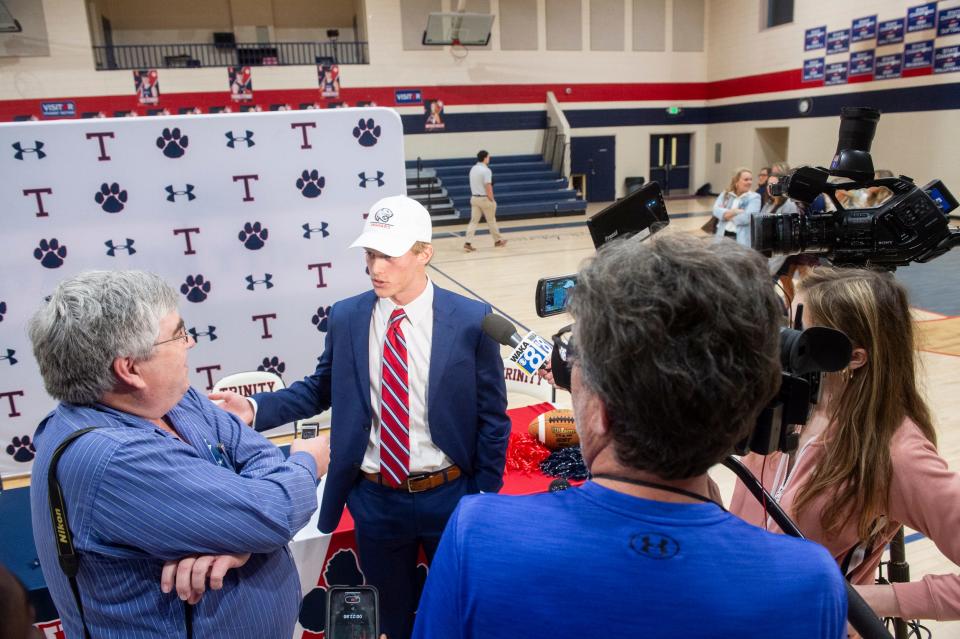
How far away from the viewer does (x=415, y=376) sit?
82.1 inches

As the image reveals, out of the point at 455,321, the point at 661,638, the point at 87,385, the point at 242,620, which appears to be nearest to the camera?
the point at 661,638

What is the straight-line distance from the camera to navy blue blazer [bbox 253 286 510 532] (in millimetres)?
2047

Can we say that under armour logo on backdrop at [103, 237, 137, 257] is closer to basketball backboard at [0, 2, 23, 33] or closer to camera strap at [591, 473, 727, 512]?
camera strap at [591, 473, 727, 512]

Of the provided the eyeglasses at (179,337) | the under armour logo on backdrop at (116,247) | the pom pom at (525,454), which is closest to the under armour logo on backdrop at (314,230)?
the under armour logo on backdrop at (116,247)

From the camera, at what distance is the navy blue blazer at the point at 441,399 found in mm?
2047

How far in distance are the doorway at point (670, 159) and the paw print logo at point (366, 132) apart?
1689 cm

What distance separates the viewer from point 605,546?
73cm

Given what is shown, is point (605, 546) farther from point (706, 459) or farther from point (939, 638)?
point (939, 638)

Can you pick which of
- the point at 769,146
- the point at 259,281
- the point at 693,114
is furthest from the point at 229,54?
the point at 259,281

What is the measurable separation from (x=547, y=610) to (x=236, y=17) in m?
20.0

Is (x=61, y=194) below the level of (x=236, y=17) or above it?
below

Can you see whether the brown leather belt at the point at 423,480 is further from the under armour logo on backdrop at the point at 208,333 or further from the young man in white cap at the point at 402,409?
the under armour logo on backdrop at the point at 208,333

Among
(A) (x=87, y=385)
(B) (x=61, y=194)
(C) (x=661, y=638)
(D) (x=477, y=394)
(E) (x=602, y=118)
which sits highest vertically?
(E) (x=602, y=118)

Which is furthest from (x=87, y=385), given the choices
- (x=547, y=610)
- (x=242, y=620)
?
(x=547, y=610)
